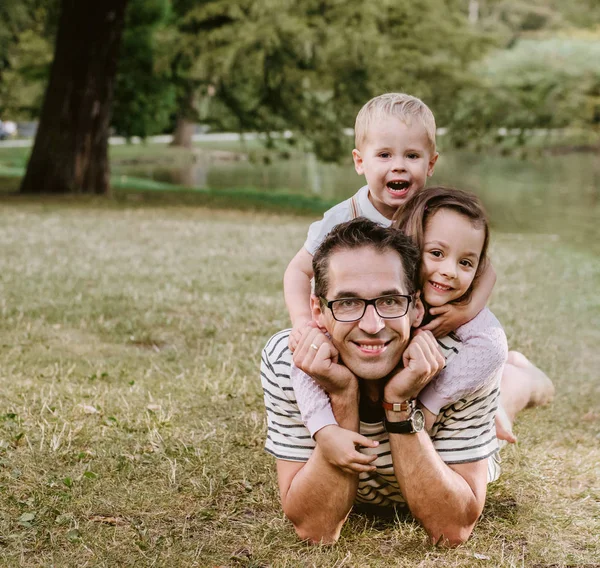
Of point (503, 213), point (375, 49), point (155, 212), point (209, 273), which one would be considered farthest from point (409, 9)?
point (209, 273)

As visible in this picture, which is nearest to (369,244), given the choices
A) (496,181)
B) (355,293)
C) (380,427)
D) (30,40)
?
(355,293)

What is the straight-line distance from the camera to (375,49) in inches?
701

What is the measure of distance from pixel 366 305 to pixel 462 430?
67cm

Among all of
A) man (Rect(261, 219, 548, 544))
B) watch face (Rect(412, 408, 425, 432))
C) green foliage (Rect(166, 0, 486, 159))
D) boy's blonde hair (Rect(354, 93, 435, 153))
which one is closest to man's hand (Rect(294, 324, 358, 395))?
man (Rect(261, 219, 548, 544))

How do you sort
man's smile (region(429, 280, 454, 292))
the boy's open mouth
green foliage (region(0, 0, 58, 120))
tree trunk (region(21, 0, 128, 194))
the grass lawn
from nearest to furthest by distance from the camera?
man's smile (region(429, 280, 454, 292)), the grass lawn, the boy's open mouth, tree trunk (region(21, 0, 128, 194)), green foliage (region(0, 0, 58, 120))

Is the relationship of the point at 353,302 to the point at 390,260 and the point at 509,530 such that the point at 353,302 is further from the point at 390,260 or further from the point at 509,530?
the point at 509,530

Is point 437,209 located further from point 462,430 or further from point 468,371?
point 462,430

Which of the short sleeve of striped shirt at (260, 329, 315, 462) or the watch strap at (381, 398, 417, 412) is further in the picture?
the short sleeve of striped shirt at (260, 329, 315, 462)

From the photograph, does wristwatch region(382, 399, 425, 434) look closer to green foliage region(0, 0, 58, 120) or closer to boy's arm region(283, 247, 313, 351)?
boy's arm region(283, 247, 313, 351)

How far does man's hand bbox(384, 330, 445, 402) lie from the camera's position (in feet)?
9.41

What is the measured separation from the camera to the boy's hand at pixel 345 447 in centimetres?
292

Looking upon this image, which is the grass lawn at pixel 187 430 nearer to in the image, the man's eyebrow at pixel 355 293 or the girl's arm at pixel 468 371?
the girl's arm at pixel 468 371

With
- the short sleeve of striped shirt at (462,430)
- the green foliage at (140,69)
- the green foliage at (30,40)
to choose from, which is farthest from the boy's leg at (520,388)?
the green foliage at (30,40)

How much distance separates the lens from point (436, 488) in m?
3.05
